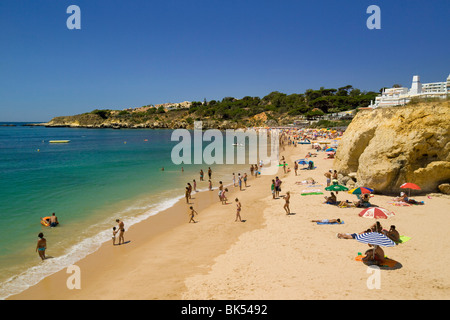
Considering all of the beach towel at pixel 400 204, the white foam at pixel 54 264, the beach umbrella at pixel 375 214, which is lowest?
the white foam at pixel 54 264

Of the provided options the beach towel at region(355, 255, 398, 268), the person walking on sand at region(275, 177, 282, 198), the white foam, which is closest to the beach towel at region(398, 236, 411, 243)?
the beach towel at region(355, 255, 398, 268)

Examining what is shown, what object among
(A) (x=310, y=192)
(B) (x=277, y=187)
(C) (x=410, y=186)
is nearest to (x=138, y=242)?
(B) (x=277, y=187)

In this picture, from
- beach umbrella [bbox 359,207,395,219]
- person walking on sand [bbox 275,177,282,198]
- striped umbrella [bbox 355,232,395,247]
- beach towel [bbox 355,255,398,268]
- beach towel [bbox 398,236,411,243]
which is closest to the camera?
striped umbrella [bbox 355,232,395,247]

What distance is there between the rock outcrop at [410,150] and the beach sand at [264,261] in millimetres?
971

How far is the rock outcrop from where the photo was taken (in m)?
13.1

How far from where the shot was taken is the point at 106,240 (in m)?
10.9

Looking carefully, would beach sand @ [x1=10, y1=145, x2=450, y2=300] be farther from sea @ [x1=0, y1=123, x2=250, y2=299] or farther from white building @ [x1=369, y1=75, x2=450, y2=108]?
white building @ [x1=369, y1=75, x2=450, y2=108]

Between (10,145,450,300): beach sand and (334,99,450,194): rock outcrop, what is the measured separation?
971mm

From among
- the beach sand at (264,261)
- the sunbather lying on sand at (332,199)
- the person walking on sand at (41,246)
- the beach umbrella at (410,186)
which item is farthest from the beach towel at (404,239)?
the person walking on sand at (41,246)

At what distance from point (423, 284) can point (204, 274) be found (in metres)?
5.52

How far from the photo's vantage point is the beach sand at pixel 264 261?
6.55 meters

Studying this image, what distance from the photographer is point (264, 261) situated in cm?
814

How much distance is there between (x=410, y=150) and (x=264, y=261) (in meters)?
10.2

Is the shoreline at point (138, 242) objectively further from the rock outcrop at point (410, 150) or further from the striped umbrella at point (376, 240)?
the rock outcrop at point (410, 150)
